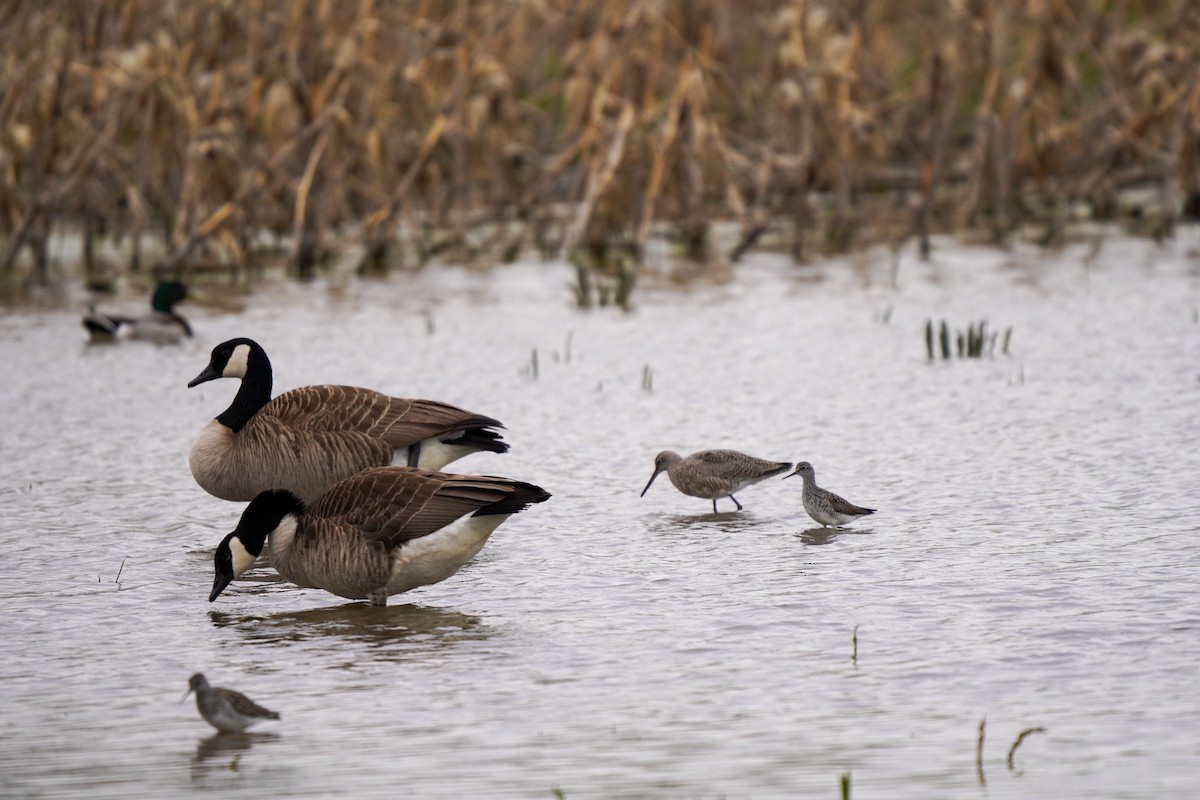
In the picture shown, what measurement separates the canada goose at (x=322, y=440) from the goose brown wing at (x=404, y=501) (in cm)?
130

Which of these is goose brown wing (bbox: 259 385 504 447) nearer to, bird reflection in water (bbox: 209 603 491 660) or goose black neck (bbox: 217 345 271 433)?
goose black neck (bbox: 217 345 271 433)

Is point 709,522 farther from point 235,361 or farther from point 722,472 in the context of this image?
point 235,361

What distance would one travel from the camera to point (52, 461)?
10.9 metres

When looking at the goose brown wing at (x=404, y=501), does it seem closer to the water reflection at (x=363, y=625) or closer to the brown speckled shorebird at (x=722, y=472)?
the water reflection at (x=363, y=625)

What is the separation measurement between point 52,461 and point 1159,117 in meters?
16.0

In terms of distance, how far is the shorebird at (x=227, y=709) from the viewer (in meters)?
5.54

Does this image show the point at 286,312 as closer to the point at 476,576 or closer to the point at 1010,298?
the point at 1010,298

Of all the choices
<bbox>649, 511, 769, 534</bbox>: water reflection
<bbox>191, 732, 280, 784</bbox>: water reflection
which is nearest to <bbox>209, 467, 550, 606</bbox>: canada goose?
<bbox>191, 732, 280, 784</bbox>: water reflection

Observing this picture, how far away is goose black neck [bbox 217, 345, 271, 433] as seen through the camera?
9289 millimetres

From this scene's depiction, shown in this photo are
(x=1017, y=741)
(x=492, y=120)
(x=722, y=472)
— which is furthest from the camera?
(x=492, y=120)

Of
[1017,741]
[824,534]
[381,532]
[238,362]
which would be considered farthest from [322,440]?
[1017,741]

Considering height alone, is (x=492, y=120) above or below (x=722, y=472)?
above

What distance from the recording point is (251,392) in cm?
950

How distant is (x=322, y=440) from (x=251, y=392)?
767mm
